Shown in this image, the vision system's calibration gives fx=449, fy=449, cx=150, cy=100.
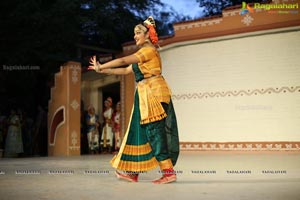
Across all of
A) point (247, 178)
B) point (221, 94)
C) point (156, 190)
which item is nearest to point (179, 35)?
point (221, 94)

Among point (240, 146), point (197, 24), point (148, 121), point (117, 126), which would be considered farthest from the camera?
point (117, 126)

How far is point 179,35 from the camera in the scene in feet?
35.4

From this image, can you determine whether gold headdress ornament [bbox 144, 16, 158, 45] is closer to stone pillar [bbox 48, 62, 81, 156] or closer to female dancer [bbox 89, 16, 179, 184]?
female dancer [bbox 89, 16, 179, 184]

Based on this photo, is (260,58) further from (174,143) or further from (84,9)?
(84,9)

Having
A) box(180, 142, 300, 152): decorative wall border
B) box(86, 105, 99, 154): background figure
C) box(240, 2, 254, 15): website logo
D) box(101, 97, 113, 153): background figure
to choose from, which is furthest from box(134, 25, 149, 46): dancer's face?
box(86, 105, 99, 154): background figure

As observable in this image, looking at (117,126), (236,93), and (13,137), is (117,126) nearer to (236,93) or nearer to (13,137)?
(13,137)

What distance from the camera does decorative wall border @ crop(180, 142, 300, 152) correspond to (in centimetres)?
936

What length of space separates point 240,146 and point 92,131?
4.17 m

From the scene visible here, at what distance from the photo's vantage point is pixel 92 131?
12.1m

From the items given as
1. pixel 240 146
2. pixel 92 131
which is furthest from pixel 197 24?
pixel 92 131

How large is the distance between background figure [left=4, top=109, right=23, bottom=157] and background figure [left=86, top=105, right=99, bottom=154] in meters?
1.81

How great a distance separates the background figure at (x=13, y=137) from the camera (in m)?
11.8

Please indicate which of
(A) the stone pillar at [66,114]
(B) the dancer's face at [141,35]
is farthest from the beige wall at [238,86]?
(B) the dancer's face at [141,35]

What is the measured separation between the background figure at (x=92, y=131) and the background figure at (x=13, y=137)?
5.95 ft
